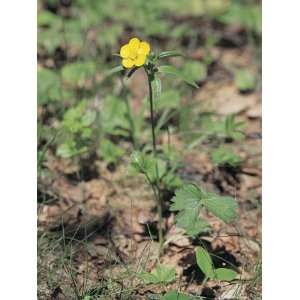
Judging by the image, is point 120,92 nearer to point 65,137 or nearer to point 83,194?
point 65,137

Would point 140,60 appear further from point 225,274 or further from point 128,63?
point 225,274

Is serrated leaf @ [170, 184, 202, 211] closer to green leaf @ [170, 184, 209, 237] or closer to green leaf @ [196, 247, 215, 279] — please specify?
green leaf @ [170, 184, 209, 237]

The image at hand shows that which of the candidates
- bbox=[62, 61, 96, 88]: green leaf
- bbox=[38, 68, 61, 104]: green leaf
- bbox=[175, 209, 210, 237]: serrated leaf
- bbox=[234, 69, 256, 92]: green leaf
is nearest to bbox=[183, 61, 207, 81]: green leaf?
bbox=[234, 69, 256, 92]: green leaf

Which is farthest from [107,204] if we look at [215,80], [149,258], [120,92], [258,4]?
[258,4]

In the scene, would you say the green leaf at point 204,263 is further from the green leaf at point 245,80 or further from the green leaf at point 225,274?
the green leaf at point 245,80

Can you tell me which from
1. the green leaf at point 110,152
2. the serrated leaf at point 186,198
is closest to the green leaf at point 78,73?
the green leaf at point 110,152

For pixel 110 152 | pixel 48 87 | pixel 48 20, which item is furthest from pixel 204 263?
pixel 48 20
